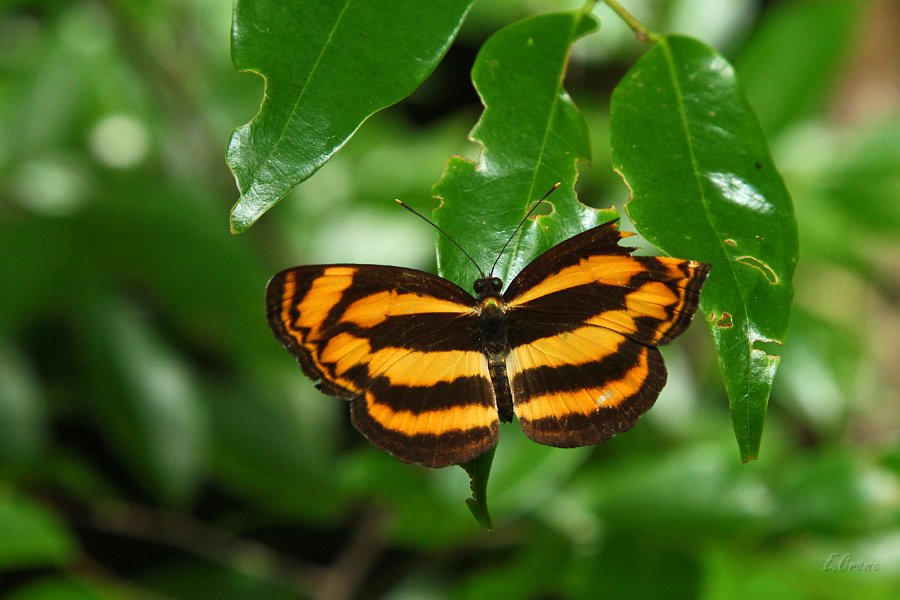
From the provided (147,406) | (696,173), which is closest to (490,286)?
(696,173)

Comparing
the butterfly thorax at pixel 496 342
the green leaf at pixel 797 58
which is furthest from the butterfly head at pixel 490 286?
the green leaf at pixel 797 58

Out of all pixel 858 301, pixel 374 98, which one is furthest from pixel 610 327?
pixel 858 301

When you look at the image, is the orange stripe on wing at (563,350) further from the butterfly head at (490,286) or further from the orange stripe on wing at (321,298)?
the orange stripe on wing at (321,298)

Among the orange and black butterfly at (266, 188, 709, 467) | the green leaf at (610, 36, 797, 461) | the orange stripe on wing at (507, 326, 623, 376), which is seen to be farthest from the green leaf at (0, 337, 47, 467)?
the green leaf at (610, 36, 797, 461)

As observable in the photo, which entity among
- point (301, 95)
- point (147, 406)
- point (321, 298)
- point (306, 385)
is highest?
point (301, 95)

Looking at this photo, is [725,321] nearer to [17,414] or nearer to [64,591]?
[64,591]

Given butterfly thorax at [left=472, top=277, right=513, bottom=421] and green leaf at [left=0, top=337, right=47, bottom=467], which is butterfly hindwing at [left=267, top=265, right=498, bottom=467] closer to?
butterfly thorax at [left=472, top=277, right=513, bottom=421]
